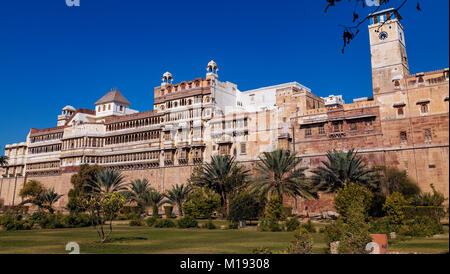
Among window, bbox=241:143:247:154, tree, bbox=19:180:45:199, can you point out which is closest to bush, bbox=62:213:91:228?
window, bbox=241:143:247:154

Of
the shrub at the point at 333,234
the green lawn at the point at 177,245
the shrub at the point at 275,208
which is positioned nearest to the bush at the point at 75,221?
the green lawn at the point at 177,245

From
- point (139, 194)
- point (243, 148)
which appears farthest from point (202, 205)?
point (139, 194)

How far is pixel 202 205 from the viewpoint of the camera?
36719 millimetres

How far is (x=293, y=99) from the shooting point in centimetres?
4675

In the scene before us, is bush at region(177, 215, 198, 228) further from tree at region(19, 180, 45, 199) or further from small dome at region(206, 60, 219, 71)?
tree at region(19, 180, 45, 199)

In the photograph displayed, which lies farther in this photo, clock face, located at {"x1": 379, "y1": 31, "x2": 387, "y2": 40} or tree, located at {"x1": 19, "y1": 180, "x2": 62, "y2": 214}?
tree, located at {"x1": 19, "y1": 180, "x2": 62, "y2": 214}

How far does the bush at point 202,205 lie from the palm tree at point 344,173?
35.7 feet

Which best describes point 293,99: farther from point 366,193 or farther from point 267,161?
point 366,193

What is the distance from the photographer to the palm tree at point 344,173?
106 ft

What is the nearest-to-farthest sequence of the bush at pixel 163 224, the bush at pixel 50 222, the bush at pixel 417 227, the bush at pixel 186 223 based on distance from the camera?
the bush at pixel 417 227 < the bush at pixel 186 223 < the bush at pixel 50 222 < the bush at pixel 163 224

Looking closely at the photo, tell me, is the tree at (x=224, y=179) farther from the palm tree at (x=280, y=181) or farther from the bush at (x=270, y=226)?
the bush at (x=270, y=226)

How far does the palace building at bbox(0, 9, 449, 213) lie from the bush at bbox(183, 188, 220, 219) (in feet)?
35.0

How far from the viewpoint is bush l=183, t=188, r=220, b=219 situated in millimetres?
36719
